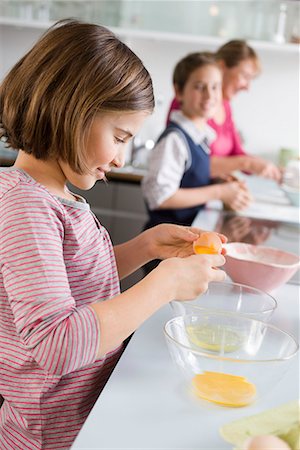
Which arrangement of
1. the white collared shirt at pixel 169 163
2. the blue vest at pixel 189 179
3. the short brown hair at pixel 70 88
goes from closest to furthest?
the short brown hair at pixel 70 88 → the white collared shirt at pixel 169 163 → the blue vest at pixel 189 179

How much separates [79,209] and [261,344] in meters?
0.35

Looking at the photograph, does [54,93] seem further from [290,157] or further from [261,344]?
[290,157]

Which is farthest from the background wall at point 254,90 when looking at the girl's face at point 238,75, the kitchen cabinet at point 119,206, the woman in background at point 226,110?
the girl's face at point 238,75

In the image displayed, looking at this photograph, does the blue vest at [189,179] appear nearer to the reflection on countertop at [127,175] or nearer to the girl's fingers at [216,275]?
the reflection on countertop at [127,175]

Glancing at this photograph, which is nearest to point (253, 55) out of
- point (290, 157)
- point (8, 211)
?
point (290, 157)

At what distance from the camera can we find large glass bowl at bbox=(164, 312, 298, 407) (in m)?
0.83

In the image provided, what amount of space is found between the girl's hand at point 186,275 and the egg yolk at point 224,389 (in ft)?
0.41

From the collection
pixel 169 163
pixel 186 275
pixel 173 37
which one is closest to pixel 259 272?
pixel 186 275

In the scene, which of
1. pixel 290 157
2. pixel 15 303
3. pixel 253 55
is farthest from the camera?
pixel 290 157

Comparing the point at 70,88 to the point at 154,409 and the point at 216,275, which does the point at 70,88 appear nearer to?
the point at 216,275

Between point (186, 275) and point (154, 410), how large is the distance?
21 cm

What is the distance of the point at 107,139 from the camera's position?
0.93 metres

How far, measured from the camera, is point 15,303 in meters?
0.82

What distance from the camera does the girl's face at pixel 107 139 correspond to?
3.04 ft
